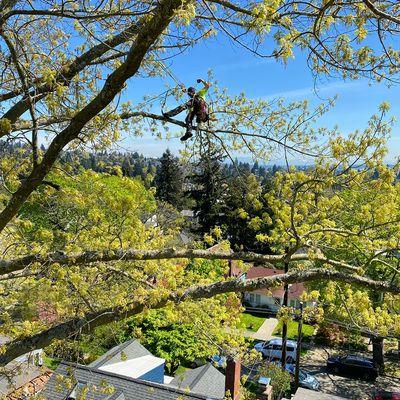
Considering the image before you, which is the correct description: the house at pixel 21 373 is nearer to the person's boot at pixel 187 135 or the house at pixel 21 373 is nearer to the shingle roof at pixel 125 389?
the shingle roof at pixel 125 389

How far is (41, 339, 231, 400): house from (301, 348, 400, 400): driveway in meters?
5.94

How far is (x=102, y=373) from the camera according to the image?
33.2ft

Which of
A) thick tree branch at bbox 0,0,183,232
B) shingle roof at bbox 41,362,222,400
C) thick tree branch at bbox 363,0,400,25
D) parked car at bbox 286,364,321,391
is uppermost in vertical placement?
thick tree branch at bbox 363,0,400,25

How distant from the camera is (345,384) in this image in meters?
16.8

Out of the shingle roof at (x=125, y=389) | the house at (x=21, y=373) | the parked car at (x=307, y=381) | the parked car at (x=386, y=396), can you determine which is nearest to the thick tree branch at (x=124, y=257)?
the house at (x=21, y=373)

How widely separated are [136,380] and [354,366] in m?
11.4

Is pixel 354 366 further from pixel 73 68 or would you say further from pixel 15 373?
pixel 73 68

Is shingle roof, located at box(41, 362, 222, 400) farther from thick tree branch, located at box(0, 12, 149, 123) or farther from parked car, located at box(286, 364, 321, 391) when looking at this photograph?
parked car, located at box(286, 364, 321, 391)

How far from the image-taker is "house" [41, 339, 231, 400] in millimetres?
9281

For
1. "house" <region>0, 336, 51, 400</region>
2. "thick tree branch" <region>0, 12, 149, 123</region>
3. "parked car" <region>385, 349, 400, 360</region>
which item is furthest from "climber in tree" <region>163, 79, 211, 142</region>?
"parked car" <region>385, 349, 400, 360</region>

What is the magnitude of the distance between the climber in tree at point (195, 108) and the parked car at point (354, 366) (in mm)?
16045

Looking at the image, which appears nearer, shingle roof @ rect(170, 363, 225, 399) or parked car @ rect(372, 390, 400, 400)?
shingle roof @ rect(170, 363, 225, 399)

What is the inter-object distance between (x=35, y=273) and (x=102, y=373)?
649cm

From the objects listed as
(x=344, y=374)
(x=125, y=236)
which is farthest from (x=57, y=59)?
(x=344, y=374)
